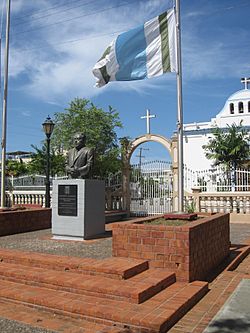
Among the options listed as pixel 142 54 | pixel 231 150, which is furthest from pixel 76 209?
pixel 231 150

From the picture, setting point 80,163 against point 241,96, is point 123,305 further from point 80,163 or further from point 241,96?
point 241,96

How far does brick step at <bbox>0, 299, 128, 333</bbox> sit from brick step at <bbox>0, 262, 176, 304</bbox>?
20.6 inches

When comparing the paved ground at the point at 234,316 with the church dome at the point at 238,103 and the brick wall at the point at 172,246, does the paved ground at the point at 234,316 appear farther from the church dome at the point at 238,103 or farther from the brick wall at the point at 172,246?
the church dome at the point at 238,103

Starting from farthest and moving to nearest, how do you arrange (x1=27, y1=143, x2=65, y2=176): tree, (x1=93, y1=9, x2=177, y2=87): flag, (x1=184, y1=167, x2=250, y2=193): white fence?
(x1=27, y1=143, x2=65, y2=176): tree, (x1=184, y1=167, x2=250, y2=193): white fence, (x1=93, y1=9, x2=177, y2=87): flag

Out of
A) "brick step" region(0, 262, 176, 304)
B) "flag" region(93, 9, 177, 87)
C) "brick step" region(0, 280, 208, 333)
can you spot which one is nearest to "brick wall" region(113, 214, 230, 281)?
"brick step" region(0, 262, 176, 304)

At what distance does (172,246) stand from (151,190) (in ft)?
37.3

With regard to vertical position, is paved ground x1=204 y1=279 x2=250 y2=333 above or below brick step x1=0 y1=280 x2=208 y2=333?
below

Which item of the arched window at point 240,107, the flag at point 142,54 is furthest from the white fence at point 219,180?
the arched window at point 240,107

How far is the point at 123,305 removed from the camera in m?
4.67

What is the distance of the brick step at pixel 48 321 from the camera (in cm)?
423

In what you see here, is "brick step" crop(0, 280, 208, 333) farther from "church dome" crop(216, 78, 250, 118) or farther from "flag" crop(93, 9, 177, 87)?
"church dome" crop(216, 78, 250, 118)

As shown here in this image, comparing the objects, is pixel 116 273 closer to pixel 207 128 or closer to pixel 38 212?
pixel 38 212

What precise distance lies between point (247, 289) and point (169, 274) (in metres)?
1.18

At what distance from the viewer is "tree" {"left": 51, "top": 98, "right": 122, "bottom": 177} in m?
17.0
